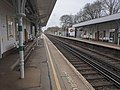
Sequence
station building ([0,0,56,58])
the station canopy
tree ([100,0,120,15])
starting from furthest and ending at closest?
tree ([100,0,120,15]), the station canopy, station building ([0,0,56,58])

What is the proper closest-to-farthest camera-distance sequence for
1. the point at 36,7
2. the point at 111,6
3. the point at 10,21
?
the point at 10,21
the point at 36,7
the point at 111,6

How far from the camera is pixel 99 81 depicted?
24.2 ft

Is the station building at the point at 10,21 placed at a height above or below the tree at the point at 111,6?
below

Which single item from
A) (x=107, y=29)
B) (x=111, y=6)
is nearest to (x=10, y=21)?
(x=107, y=29)

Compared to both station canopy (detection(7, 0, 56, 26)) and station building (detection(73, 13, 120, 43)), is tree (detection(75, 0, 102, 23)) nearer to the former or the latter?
station building (detection(73, 13, 120, 43))

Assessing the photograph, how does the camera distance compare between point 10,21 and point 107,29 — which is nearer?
point 10,21

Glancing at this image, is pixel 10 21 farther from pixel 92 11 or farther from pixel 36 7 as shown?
pixel 92 11

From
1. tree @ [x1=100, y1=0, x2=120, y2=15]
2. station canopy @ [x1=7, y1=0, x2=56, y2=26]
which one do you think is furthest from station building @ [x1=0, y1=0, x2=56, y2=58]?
tree @ [x1=100, y1=0, x2=120, y2=15]

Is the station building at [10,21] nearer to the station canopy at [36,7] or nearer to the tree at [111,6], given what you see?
the station canopy at [36,7]

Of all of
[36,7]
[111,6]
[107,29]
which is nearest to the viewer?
[36,7]

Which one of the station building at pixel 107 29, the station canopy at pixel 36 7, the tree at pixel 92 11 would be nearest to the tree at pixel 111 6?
the tree at pixel 92 11

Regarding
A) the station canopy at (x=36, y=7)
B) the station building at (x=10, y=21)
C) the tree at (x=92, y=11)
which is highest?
the tree at (x=92, y=11)

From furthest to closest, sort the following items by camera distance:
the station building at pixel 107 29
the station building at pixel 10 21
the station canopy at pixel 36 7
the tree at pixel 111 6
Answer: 1. the tree at pixel 111 6
2. the station building at pixel 107 29
3. the station canopy at pixel 36 7
4. the station building at pixel 10 21

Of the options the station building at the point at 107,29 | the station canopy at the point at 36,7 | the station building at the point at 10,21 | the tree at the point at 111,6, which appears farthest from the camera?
the tree at the point at 111,6
